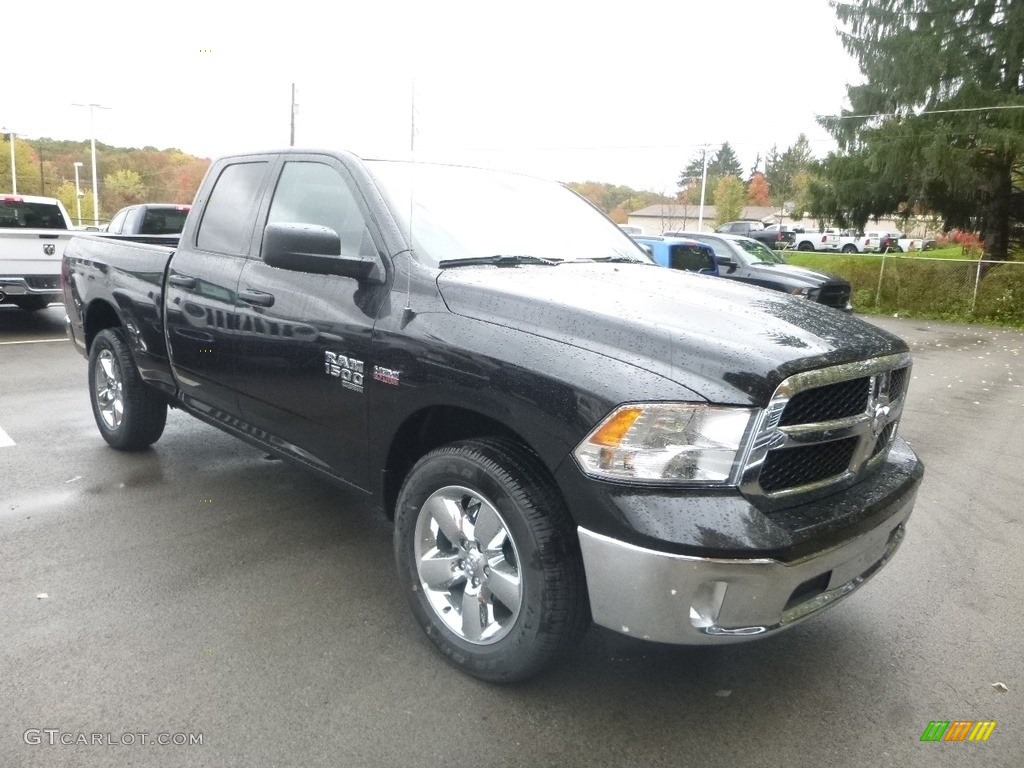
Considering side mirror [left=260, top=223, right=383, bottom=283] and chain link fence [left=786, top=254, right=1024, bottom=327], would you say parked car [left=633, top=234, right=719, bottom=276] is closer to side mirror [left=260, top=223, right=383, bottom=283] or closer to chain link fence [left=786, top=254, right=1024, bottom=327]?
chain link fence [left=786, top=254, right=1024, bottom=327]

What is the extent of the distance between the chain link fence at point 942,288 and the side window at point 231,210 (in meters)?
17.5

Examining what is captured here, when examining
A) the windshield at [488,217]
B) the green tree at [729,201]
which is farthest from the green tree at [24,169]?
the windshield at [488,217]

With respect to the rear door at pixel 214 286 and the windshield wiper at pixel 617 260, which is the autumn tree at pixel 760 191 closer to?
the windshield wiper at pixel 617 260

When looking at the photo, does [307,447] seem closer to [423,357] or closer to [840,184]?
[423,357]

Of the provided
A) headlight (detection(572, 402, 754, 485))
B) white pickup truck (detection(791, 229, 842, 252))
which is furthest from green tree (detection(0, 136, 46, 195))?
headlight (detection(572, 402, 754, 485))

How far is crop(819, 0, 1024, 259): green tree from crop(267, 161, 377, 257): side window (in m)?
20.3

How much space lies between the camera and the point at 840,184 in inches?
916

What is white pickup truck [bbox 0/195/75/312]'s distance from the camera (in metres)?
10.5

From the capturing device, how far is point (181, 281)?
4.32 m

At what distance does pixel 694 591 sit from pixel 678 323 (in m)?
0.84

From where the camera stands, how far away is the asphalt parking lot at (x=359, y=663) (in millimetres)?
2570

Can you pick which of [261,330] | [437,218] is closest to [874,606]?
[437,218]

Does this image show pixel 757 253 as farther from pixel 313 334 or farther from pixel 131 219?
pixel 313 334
